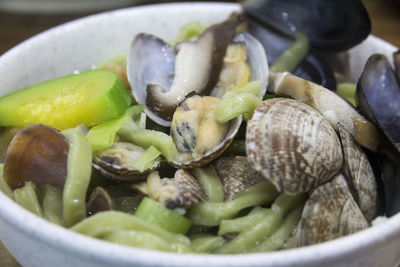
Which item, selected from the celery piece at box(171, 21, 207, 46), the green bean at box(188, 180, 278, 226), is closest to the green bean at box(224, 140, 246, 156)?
the green bean at box(188, 180, 278, 226)

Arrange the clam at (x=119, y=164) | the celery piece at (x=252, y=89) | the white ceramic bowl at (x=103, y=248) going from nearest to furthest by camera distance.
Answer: the white ceramic bowl at (x=103, y=248) → the clam at (x=119, y=164) → the celery piece at (x=252, y=89)

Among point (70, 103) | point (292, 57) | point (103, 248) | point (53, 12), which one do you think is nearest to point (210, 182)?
point (103, 248)

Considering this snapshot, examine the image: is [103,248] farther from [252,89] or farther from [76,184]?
[252,89]

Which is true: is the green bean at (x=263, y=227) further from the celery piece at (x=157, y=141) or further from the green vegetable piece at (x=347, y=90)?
the green vegetable piece at (x=347, y=90)

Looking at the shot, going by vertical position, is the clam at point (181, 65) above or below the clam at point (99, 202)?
above

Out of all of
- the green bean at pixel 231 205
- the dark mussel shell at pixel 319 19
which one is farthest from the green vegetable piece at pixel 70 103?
the dark mussel shell at pixel 319 19

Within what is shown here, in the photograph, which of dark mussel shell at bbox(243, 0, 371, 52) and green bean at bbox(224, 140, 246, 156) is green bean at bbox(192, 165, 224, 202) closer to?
green bean at bbox(224, 140, 246, 156)
